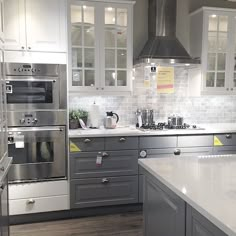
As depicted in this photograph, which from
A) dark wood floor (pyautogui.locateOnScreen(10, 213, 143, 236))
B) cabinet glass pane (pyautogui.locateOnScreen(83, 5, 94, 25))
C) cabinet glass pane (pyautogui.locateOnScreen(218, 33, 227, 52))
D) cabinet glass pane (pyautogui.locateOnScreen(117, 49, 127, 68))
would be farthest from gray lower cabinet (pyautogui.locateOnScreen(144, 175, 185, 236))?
cabinet glass pane (pyautogui.locateOnScreen(218, 33, 227, 52))

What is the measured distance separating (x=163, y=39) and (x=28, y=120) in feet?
6.37

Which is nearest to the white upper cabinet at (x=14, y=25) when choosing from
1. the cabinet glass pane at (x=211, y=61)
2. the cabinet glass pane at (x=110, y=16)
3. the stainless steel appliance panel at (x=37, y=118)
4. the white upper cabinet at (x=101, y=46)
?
the white upper cabinet at (x=101, y=46)

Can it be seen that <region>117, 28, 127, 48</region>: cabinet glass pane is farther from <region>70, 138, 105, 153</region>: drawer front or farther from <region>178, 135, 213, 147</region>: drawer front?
<region>178, 135, 213, 147</region>: drawer front

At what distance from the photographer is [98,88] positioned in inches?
141

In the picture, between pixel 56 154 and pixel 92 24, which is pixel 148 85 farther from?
pixel 56 154

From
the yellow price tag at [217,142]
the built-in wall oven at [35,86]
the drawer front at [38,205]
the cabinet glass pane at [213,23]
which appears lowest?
the drawer front at [38,205]

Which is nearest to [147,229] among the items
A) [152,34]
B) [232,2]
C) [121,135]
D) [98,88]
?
[121,135]

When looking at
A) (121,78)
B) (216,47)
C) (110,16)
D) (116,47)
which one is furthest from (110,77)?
(216,47)

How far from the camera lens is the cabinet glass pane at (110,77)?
143 inches

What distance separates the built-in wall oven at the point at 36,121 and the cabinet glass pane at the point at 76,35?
47 cm

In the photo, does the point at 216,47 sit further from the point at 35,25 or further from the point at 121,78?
the point at 35,25

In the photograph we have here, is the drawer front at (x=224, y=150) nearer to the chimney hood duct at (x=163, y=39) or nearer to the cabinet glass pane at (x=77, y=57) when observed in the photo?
the chimney hood duct at (x=163, y=39)

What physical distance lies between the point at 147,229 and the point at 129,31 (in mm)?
2413

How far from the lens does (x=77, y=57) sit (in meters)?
3.51
